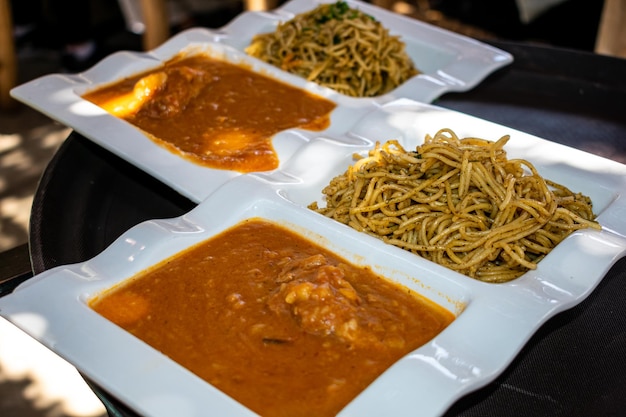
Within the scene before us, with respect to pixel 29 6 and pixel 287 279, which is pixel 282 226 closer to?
pixel 287 279

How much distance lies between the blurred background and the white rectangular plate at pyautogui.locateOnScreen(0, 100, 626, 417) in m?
2.08

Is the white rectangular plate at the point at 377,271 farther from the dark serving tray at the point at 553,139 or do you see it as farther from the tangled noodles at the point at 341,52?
the tangled noodles at the point at 341,52

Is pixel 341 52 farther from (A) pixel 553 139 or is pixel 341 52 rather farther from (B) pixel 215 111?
(A) pixel 553 139

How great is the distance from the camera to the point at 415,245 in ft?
7.78

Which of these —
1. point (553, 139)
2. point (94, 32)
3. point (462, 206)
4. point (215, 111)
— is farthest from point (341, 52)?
point (94, 32)

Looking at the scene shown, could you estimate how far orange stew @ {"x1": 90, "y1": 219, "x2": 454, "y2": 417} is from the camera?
1.76 m

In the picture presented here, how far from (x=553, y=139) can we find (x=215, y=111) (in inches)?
56.3

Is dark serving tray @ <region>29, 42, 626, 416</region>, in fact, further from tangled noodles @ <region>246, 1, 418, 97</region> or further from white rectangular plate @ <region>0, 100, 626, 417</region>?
tangled noodles @ <region>246, 1, 418, 97</region>

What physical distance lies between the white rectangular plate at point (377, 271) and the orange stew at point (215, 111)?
27 cm

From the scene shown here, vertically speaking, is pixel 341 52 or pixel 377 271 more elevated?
pixel 341 52

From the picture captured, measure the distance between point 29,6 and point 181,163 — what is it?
4.95 metres

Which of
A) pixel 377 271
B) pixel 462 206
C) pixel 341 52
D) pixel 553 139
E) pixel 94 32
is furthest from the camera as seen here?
pixel 94 32

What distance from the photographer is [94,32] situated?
6.75m

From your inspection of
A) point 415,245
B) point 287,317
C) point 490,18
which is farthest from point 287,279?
point 490,18
